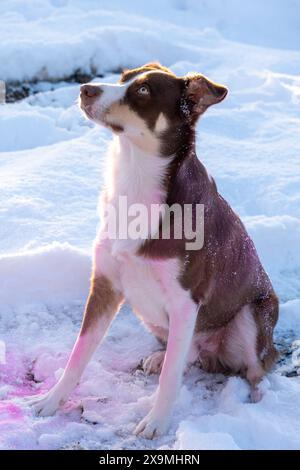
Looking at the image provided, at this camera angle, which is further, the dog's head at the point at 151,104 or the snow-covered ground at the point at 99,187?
the snow-covered ground at the point at 99,187

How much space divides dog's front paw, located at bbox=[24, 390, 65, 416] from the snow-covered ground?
38 mm

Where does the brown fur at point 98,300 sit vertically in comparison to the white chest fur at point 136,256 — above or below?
below

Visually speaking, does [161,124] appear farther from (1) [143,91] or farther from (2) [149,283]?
(2) [149,283]

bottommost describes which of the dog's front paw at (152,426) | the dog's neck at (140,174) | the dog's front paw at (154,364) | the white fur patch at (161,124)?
the dog's front paw at (154,364)

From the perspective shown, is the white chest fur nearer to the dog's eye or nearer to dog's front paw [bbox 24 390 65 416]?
the dog's eye

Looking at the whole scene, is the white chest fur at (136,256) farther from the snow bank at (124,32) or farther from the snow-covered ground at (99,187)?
the snow bank at (124,32)

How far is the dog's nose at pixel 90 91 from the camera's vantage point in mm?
2920

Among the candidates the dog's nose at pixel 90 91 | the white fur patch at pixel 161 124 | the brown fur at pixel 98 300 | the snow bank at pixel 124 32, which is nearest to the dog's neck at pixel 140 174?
the white fur patch at pixel 161 124

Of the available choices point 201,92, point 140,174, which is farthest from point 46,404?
point 201,92

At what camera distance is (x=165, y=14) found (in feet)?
33.1

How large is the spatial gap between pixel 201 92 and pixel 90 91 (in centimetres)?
46

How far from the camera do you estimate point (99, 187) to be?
5379 mm
